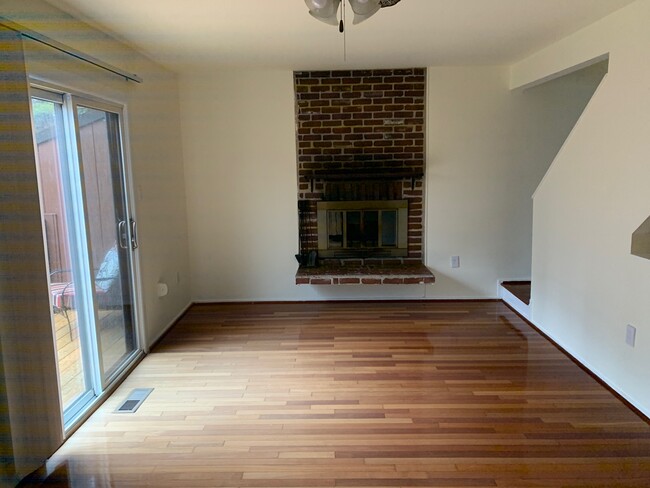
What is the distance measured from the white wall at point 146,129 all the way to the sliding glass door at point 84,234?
0.14 metres

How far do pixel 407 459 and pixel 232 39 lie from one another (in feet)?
9.38

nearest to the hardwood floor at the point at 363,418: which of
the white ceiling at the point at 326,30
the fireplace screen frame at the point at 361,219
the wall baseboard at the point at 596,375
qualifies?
the wall baseboard at the point at 596,375

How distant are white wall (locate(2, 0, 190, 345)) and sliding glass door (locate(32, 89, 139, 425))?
14cm

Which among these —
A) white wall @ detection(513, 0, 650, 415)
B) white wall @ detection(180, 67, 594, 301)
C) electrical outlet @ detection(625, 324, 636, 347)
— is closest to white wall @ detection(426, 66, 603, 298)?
white wall @ detection(180, 67, 594, 301)

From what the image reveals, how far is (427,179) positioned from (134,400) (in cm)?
320

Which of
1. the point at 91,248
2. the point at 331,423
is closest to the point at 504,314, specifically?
the point at 331,423

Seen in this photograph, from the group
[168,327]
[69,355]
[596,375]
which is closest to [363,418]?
[596,375]

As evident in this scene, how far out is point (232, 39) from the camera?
10.3 ft

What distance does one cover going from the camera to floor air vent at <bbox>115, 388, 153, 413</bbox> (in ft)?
8.70

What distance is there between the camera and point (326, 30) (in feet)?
9.75

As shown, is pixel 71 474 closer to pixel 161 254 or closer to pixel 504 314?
pixel 161 254

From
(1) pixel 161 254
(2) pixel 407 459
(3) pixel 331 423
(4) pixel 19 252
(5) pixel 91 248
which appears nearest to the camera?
(4) pixel 19 252

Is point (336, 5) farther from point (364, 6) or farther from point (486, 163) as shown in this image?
point (486, 163)

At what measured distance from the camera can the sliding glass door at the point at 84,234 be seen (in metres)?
2.44
